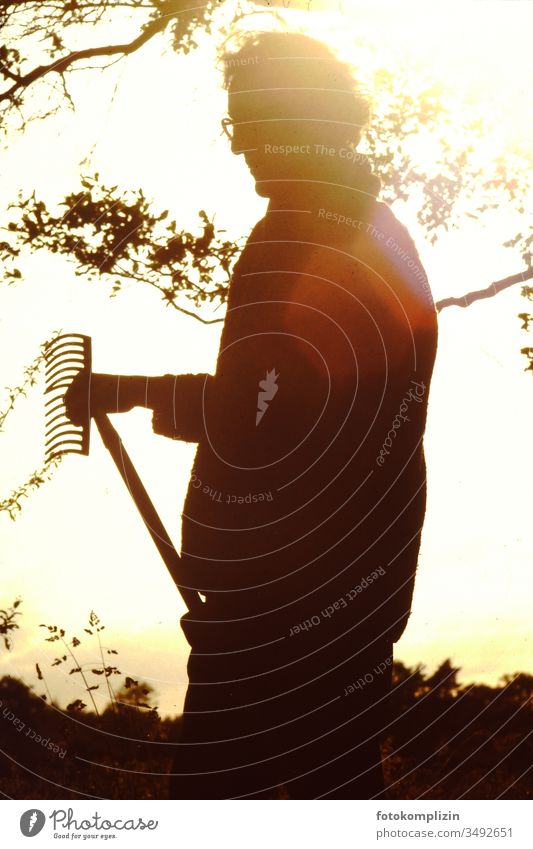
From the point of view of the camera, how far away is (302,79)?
12.5 feet

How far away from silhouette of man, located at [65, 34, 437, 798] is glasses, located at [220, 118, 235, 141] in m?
0.28

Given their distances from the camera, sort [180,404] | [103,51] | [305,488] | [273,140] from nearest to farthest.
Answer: [305,488]
[180,404]
[273,140]
[103,51]

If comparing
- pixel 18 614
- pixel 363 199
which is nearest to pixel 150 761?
pixel 18 614

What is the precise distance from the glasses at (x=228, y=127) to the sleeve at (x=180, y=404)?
3.32 feet

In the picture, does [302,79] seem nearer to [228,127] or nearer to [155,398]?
[228,127]

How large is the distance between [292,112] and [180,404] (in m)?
1.22

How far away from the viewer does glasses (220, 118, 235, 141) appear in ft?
12.7

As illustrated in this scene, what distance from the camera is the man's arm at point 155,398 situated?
11.9 feet

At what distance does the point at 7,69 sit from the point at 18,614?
239cm

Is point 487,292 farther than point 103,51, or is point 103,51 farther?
point 103,51

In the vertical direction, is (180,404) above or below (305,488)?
above

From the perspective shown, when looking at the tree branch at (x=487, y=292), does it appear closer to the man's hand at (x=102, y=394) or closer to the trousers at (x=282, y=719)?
the man's hand at (x=102, y=394)

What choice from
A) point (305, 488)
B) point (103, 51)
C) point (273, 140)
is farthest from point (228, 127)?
point (305, 488)
